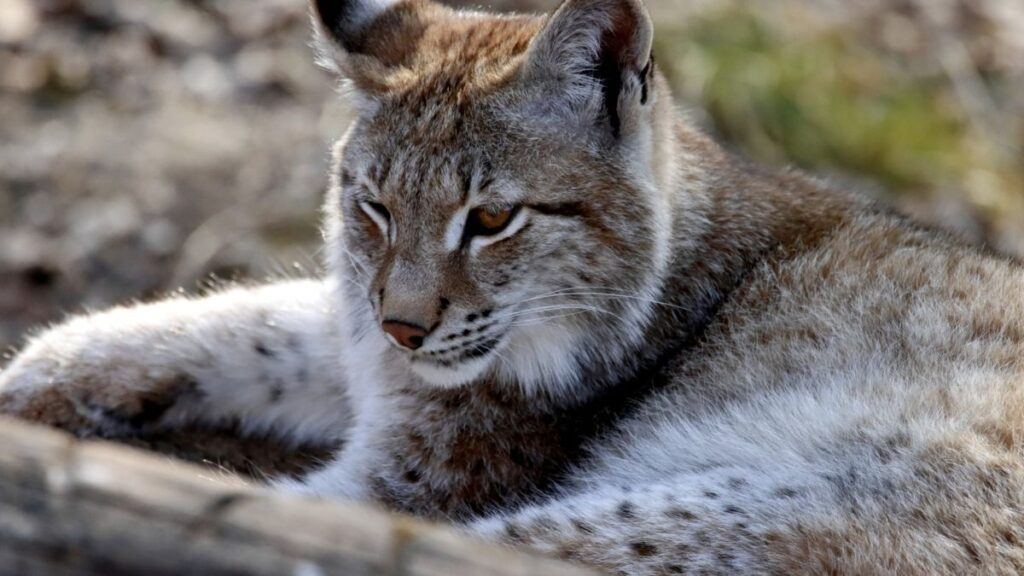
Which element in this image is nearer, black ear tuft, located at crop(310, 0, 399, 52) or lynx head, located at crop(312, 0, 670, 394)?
lynx head, located at crop(312, 0, 670, 394)

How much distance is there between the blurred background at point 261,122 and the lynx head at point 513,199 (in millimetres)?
2762

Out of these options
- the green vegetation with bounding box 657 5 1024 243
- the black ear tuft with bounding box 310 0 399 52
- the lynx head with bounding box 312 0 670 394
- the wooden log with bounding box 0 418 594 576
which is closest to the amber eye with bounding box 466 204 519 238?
the lynx head with bounding box 312 0 670 394

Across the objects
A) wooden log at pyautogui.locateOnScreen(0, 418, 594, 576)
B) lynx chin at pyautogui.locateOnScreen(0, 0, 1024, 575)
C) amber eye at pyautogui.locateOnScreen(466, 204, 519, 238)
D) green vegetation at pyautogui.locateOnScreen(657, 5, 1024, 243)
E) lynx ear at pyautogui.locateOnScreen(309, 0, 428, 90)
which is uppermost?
wooden log at pyautogui.locateOnScreen(0, 418, 594, 576)

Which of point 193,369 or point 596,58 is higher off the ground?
point 596,58

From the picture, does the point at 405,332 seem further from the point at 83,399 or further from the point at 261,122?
the point at 261,122

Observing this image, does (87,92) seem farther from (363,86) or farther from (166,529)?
(166,529)

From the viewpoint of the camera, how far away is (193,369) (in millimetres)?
4848

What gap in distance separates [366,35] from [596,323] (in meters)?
1.33

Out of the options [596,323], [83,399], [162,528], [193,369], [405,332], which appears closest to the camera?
[162,528]

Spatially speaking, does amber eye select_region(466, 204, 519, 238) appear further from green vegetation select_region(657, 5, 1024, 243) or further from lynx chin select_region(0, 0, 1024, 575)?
green vegetation select_region(657, 5, 1024, 243)

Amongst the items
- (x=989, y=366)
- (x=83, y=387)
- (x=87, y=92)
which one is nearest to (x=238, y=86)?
(x=87, y=92)

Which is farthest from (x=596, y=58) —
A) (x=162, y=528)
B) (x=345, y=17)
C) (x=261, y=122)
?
(x=261, y=122)

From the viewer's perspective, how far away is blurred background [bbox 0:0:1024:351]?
7.20 meters

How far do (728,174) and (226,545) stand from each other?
305 cm
